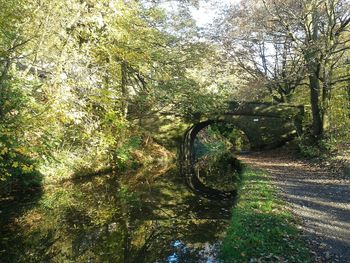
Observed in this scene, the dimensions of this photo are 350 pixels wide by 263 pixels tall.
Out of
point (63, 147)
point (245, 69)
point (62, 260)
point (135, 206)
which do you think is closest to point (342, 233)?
point (62, 260)

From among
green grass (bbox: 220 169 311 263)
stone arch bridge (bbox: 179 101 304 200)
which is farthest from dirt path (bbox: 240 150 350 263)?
stone arch bridge (bbox: 179 101 304 200)

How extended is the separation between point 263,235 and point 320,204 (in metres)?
2.79

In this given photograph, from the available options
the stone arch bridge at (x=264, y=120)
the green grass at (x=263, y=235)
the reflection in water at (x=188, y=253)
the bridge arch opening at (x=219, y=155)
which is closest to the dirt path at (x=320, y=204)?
the green grass at (x=263, y=235)

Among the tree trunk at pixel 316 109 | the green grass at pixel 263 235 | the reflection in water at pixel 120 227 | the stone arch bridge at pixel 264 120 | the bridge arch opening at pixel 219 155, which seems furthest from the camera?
the stone arch bridge at pixel 264 120

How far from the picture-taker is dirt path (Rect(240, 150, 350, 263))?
19.9ft

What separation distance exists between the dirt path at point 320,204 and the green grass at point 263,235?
0.98 ft

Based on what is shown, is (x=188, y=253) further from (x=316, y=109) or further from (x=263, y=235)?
(x=316, y=109)

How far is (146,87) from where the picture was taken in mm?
16547

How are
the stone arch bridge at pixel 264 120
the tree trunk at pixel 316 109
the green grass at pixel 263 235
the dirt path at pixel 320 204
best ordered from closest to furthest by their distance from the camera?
the green grass at pixel 263 235
the dirt path at pixel 320 204
the tree trunk at pixel 316 109
the stone arch bridge at pixel 264 120

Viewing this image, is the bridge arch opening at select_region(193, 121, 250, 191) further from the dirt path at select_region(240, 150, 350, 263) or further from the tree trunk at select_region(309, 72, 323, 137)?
the tree trunk at select_region(309, 72, 323, 137)

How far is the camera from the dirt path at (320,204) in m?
6.06

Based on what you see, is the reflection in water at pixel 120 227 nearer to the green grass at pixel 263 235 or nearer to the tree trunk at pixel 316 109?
the green grass at pixel 263 235

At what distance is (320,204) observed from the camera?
866cm

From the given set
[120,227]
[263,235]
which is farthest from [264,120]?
[263,235]
